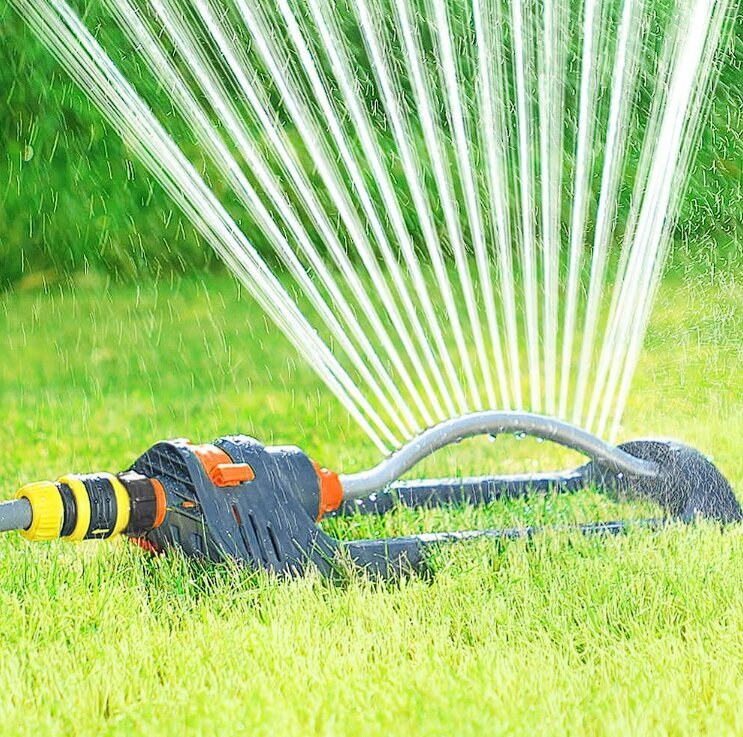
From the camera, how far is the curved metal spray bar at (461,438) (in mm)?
2729

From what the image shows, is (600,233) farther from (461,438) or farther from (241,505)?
(241,505)

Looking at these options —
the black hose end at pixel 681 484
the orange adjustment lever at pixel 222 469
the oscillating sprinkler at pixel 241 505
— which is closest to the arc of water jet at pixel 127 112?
the black hose end at pixel 681 484

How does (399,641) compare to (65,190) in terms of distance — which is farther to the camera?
(65,190)

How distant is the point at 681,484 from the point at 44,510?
1396 millimetres

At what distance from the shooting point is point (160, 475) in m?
2.47

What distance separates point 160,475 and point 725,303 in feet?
16.9

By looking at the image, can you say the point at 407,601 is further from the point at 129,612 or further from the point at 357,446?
the point at 357,446

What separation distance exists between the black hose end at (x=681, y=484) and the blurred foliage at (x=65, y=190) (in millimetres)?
4158

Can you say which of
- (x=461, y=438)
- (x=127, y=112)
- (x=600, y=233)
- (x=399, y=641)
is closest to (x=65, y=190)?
(x=127, y=112)

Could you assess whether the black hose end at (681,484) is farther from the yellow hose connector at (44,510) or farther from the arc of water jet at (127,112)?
the arc of water jet at (127,112)

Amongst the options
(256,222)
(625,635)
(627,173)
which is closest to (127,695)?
(625,635)

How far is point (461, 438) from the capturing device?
9.24 ft

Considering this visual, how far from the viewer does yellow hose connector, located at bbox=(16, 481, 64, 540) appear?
7.55ft

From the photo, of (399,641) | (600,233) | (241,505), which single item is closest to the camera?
(399,641)
